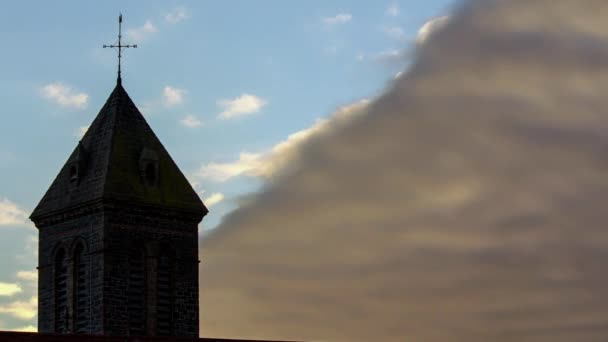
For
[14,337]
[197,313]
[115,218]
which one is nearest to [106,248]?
[115,218]

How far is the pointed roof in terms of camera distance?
5084 cm

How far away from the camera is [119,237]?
50.3m

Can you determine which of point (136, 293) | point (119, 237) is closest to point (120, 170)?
point (119, 237)

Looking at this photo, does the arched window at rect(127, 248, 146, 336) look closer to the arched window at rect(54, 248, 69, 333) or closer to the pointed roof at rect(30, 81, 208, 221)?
the pointed roof at rect(30, 81, 208, 221)

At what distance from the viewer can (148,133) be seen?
5316 centimetres

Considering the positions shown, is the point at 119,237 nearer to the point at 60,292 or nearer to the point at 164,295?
the point at 164,295

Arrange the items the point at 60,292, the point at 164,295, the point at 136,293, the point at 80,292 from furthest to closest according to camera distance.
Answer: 1. the point at 60,292
2. the point at 164,295
3. the point at 80,292
4. the point at 136,293

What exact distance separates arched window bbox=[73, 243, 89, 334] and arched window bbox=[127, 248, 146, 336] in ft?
4.95

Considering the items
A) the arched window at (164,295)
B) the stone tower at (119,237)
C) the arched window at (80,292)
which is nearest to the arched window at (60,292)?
the stone tower at (119,237)

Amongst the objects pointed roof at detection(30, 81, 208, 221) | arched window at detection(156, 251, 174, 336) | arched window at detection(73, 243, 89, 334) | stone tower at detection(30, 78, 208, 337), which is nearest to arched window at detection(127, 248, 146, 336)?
stone tower at detection(30, 78, 208, 337)

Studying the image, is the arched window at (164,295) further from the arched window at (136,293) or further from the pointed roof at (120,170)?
the pointed roof at (120,170)

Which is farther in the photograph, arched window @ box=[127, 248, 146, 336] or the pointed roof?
the pointed roof

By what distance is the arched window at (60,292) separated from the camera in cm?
5103

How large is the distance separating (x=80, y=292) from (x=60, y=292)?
4.61 ft
